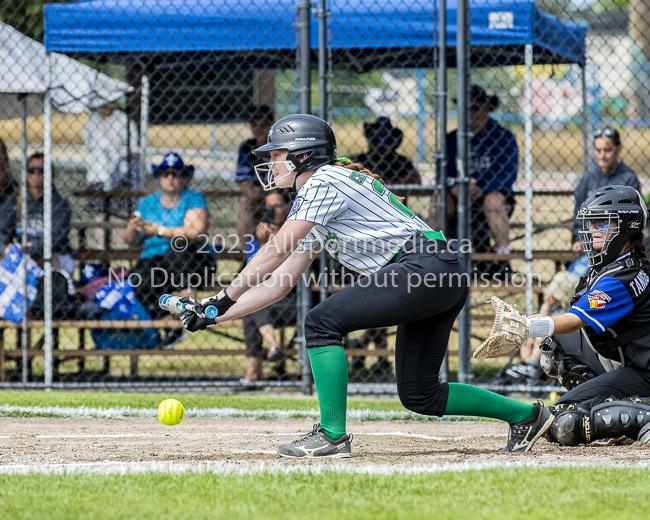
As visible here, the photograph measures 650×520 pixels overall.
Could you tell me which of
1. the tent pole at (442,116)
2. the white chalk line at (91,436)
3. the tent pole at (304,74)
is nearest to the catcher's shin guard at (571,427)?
the tent pole at (442,116)

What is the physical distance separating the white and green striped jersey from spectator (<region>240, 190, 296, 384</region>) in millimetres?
3195

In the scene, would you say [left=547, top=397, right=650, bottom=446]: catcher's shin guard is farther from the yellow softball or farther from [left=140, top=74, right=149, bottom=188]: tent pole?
[left=140, top=74, right=149, bottom=188]: tent pole

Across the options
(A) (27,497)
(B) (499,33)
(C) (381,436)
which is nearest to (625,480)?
(C) (381,436)

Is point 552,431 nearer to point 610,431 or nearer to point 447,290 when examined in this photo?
point 610,431

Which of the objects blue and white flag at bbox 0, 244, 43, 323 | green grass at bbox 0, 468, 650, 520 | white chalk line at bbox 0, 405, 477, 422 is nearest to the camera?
green grass at bbox 0, 468, 650, 520

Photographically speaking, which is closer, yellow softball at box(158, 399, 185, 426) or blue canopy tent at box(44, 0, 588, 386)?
yellow softball at box(158, 399, 185, 426)

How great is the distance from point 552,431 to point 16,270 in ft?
15.9

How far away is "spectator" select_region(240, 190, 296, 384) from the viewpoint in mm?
7277

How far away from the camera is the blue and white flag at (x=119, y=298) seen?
7332 mm

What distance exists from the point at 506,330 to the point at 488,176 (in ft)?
13.7

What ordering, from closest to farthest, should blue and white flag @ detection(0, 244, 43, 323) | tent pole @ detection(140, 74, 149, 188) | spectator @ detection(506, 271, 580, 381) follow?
spectator @ detection(506, 271, 580, 381) < blue and white flag @ detection(0, 244, 43, 323) < tent pole @ detection(140, 74, 149, 188)

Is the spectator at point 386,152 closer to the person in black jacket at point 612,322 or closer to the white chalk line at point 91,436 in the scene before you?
the person in black jacket at point 612,322

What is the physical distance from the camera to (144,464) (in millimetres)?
3750

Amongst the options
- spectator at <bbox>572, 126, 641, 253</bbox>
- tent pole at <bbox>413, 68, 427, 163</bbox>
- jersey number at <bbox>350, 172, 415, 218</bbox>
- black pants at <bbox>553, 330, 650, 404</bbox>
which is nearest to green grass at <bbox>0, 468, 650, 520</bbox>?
black pants at <bbox>553, 330, 650, 404</bbox>
